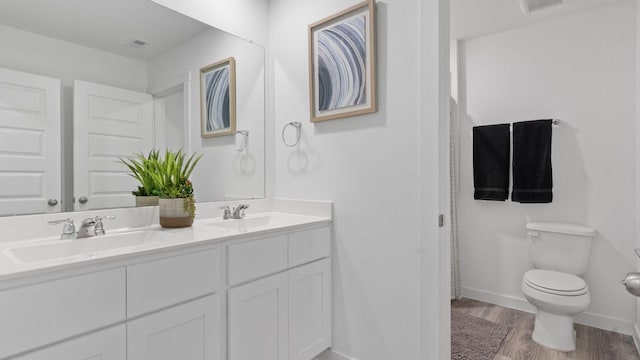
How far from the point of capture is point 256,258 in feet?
4.80

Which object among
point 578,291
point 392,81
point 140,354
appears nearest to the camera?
point 140,354

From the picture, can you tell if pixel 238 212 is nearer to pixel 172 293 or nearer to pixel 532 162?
pixel 172 293

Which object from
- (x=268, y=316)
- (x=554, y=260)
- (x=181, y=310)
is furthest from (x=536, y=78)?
(x=181, y=310)

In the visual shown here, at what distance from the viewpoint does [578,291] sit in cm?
202

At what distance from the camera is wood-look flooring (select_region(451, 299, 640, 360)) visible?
1.99 metres

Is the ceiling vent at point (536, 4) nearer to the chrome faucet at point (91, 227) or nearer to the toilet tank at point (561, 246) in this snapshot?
the toilet tank at point (561, 246)

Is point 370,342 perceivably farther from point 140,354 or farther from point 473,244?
point 473,244

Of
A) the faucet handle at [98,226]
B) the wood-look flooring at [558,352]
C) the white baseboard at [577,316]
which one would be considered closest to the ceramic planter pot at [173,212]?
the faucet handle at [98,226]

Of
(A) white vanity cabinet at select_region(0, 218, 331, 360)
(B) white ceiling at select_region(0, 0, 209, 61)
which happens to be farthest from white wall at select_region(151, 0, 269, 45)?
(A) white vanity cabinet at select_region(0, 218, 331, 360)

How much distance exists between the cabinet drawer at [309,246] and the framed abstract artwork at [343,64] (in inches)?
26.5

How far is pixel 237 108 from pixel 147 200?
2.63ft

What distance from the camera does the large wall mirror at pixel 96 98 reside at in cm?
127

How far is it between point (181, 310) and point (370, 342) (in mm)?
1017

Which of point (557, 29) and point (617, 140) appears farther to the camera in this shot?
point (557, 29)
